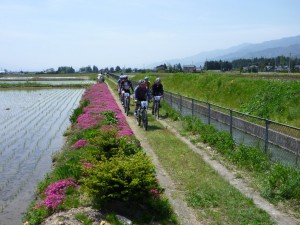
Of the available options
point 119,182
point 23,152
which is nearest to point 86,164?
point 119,182

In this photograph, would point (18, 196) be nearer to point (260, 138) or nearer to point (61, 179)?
point (61, 179)

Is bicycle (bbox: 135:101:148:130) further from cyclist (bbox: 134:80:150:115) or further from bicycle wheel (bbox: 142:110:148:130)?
cyclist (bbox: 134:80:150:115)

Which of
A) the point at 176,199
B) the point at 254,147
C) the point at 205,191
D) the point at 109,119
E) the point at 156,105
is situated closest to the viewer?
the point at 176,199

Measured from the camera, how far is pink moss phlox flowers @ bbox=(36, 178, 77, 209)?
295 inches

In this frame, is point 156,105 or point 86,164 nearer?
point 86,164

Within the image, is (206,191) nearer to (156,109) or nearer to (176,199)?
(176,199)

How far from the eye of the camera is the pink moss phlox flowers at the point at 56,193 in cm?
749

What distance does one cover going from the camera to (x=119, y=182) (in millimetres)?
6969

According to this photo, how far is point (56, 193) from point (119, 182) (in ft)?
5.95

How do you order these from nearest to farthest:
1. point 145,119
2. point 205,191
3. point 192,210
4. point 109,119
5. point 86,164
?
point 192,210 < point 205,191 < point 86,164 < point 145,119 < point 109,119

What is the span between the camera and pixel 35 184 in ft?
35.6

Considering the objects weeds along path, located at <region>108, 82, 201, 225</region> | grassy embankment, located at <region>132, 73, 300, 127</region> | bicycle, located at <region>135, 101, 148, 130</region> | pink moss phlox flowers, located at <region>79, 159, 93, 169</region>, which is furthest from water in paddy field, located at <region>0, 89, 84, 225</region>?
grassy embankment, located at <region>132, 73, 300, 127</region>

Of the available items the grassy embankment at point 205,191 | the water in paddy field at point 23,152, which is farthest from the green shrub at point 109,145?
the water in paddy field at point 23,152

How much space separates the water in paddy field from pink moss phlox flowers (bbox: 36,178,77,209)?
0.94m
